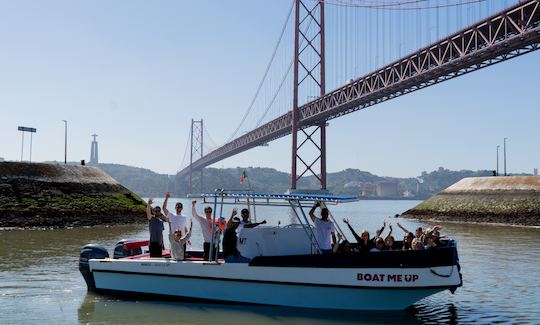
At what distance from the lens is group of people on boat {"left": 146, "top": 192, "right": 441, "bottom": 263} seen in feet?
38.2

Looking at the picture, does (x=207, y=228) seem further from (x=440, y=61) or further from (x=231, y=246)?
(x=440, y=61)

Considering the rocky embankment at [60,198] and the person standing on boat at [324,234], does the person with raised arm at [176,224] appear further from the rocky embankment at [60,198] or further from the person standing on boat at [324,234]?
the rocky embankment at [60,198]

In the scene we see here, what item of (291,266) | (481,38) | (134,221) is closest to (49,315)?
(291,266)

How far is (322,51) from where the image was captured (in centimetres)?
7294

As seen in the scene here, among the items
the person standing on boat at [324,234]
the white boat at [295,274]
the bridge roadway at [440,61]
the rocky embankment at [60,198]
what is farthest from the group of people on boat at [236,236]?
the bridge roadway at [440,61]

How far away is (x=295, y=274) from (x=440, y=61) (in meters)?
38.0

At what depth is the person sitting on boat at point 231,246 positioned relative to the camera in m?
11.8

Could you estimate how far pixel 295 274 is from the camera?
1121 cm

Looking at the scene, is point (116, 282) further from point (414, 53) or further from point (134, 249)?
point (414, 53)

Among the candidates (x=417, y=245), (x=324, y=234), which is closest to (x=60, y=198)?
(x=324, y=234)

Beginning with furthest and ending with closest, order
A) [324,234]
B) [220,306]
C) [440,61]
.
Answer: [440,61]
[220,306]
[324,234]

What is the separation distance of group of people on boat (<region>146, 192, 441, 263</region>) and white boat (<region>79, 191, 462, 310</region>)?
170 mm

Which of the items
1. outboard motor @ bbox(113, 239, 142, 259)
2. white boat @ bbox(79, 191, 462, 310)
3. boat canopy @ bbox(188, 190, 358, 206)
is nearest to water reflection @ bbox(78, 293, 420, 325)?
white boat @ bbox(79, 191, 462, 310)

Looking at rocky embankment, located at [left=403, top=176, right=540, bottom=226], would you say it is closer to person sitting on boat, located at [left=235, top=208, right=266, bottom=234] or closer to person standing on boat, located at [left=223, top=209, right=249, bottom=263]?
person sitting on boat, located at [left=235, top=208, right=266, bottom=234]
